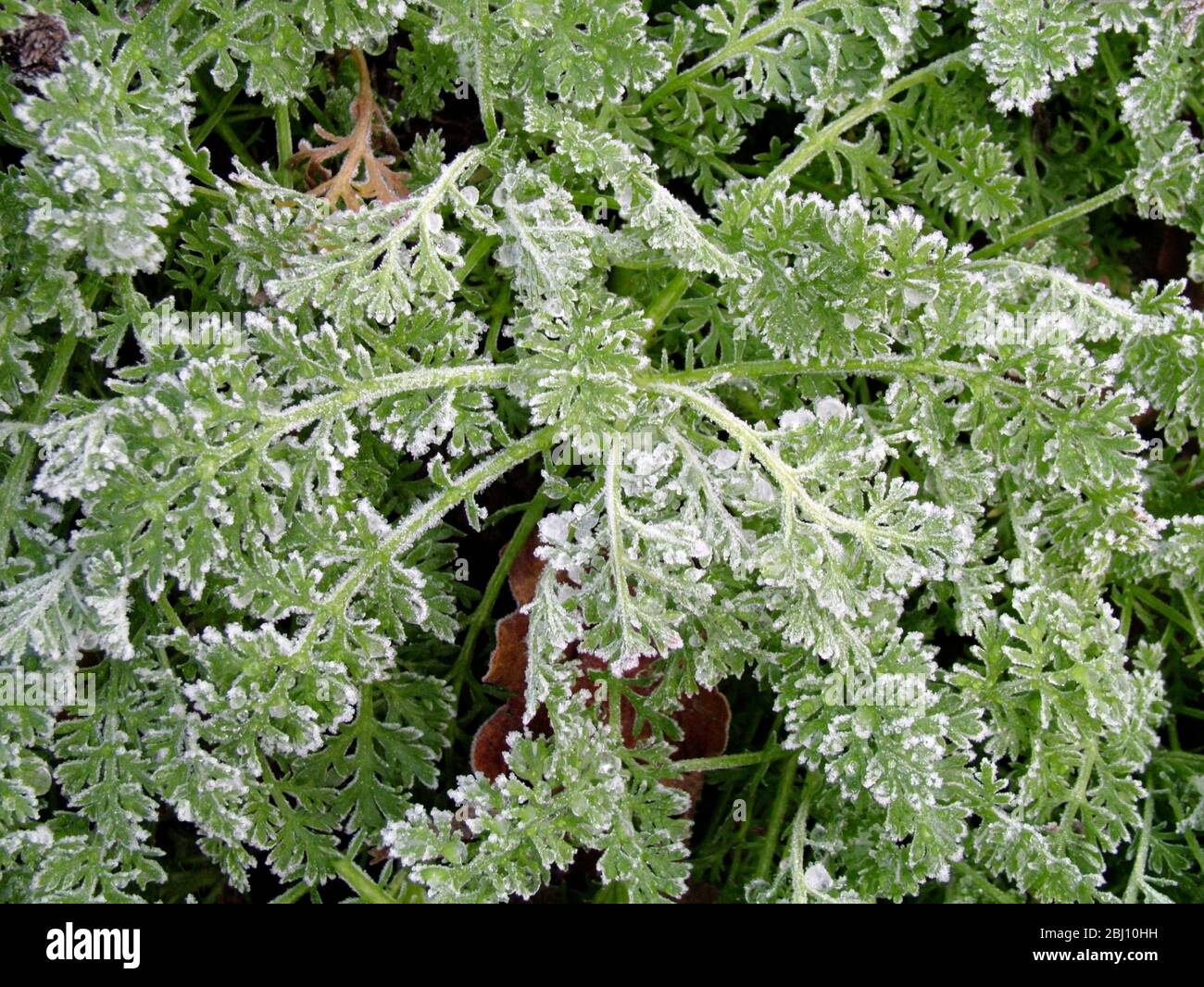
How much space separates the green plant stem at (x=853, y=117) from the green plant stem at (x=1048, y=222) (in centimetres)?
42

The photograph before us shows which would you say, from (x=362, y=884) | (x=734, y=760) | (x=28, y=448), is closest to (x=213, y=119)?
(x=28, y=448)

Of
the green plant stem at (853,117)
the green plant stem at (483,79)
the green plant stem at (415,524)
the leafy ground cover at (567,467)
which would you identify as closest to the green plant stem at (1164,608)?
the leafy ground cover at (567,467)

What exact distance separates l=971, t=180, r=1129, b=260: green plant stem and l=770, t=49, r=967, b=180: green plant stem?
422mm

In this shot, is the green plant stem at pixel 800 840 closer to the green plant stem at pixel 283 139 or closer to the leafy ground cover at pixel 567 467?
the leafy ground cover at pixel 567 467

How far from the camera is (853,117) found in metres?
2.54

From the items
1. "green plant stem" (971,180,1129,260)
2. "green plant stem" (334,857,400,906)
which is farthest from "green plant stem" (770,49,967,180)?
"green plant stem" (334,857,400,906)

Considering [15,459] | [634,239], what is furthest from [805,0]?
[15,459]

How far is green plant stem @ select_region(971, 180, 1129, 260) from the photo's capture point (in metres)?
2.64

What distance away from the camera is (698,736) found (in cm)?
253

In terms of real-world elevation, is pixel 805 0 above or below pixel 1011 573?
above

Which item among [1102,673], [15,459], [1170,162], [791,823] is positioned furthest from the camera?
[1170,162]
